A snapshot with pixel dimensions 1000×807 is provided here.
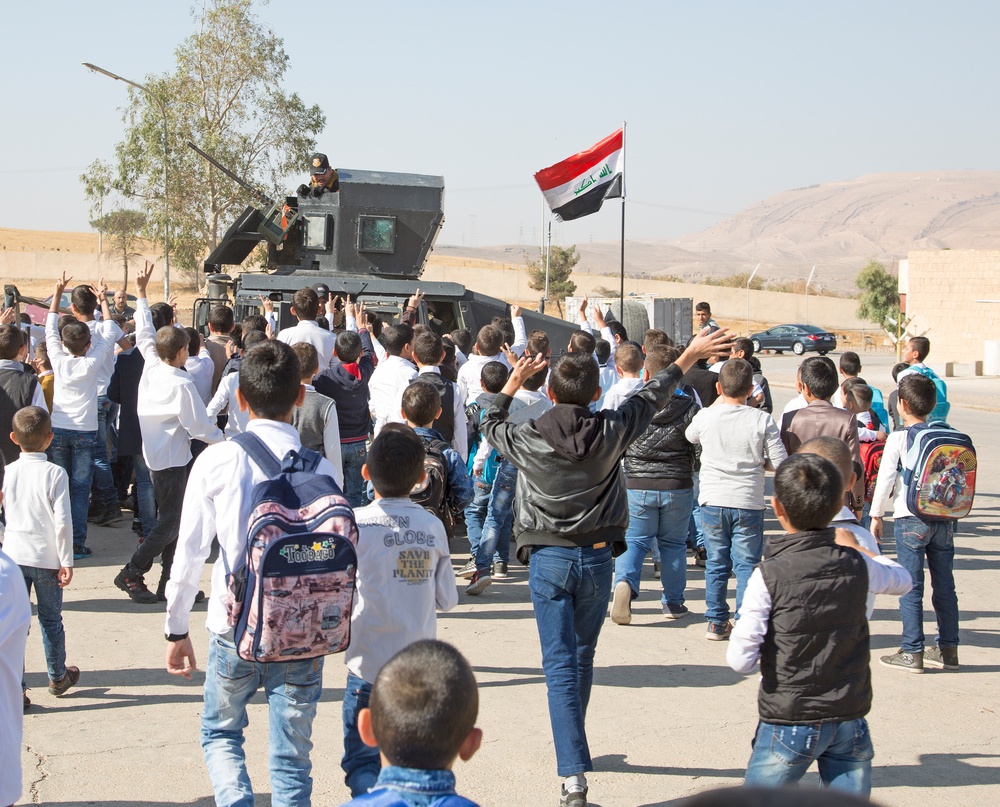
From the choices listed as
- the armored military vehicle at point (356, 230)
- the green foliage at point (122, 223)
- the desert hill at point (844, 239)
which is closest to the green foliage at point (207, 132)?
the green foliage at point (122, 223)

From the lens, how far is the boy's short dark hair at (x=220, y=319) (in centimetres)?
850

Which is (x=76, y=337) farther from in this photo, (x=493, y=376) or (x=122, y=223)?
(x=122, y=223)

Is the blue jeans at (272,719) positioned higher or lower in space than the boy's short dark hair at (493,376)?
lower

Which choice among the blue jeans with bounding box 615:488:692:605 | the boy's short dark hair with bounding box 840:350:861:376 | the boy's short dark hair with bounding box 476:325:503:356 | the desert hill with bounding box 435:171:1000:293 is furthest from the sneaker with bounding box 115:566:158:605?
the desert hill with bounding box 435:171:1000:293

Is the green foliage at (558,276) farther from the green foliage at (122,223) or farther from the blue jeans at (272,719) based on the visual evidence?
the blue jeans at (272,719)

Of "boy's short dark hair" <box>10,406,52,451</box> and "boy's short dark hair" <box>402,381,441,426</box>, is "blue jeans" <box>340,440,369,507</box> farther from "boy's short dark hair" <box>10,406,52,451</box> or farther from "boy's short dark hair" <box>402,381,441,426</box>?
"boy's short dark hair" <box>10,406,52,451</box>

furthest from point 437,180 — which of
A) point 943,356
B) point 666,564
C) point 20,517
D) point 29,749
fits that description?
point 943,356

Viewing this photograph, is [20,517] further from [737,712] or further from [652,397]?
[737,712]

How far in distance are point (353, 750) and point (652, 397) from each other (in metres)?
1.87

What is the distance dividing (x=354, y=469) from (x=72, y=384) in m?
2.22

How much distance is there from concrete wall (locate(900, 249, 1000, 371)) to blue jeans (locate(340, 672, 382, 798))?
116 ft

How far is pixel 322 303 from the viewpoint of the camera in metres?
11.0

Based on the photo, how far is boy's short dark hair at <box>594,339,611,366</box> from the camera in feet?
31.7

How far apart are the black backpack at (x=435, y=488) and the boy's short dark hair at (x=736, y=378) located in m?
1.88
